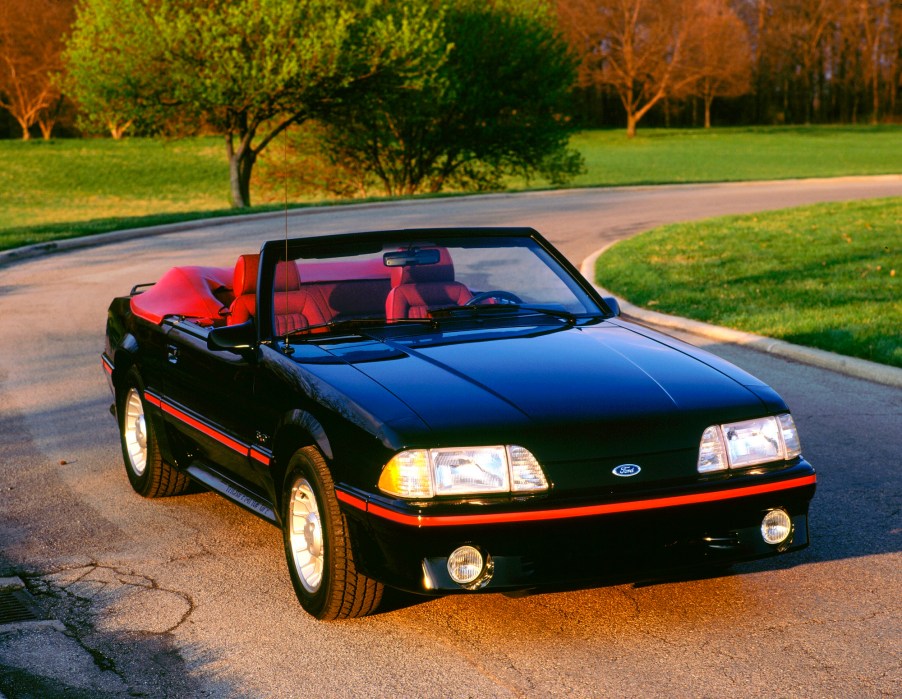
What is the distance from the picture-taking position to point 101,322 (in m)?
13.2

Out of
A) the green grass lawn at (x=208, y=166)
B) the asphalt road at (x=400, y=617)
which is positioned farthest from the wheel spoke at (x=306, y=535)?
the green grass lawn at (x=208, y=166)

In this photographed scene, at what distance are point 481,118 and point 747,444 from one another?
128 ft

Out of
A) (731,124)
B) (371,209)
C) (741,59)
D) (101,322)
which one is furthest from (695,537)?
(731,124)

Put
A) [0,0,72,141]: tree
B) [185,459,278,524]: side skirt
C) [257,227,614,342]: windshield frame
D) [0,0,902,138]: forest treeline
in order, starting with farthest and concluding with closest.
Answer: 1. [0,0,902,138]: forest treeline
2. [0,0,72,141]: tree
3. [257,227,614,342]: windshield frame
4. [185,459,278,524]: side skirt

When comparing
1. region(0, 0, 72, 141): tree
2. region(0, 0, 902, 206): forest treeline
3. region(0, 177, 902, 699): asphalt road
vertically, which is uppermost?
region(0, 0, 72, 141): tree

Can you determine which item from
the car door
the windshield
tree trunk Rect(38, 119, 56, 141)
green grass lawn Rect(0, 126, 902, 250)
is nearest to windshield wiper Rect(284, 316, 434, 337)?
the windshield

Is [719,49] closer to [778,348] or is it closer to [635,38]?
[635,38]

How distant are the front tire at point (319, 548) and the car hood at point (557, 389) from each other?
42 centimetres

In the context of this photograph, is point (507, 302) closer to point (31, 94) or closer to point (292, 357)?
point (292, 357)

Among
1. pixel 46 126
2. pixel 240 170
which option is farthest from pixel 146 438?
pixel 46 126

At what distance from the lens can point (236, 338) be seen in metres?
5.35

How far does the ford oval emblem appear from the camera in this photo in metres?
4.19

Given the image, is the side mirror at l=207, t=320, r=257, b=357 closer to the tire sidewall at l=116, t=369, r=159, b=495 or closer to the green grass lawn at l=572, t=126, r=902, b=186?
the tire sidewall at l=116, t=369, r=159, b=495

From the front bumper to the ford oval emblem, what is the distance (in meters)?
0.09
